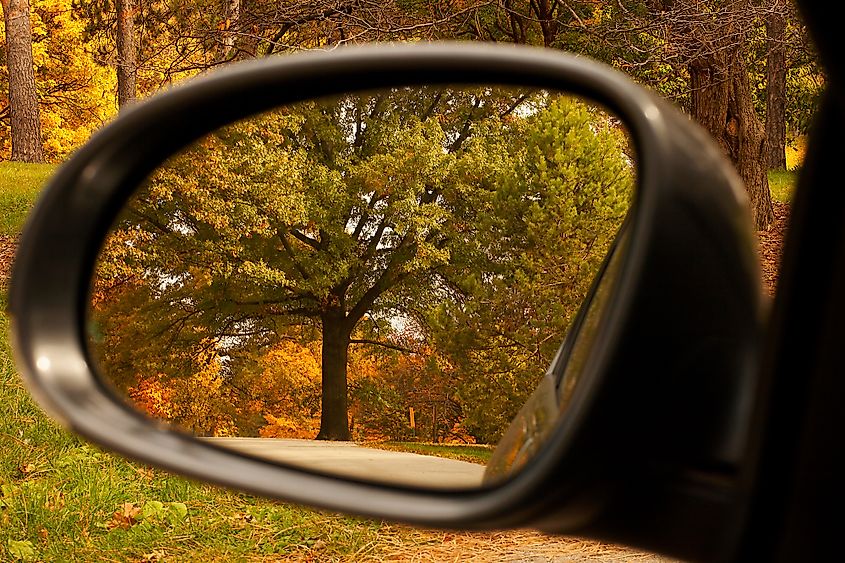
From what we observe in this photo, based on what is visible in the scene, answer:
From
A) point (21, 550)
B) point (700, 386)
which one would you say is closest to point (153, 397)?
point (700, 386)

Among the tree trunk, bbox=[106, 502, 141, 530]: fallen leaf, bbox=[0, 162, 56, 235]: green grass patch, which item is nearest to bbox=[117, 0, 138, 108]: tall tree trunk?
bbox=[0, 162, 56, 235]: green grass patch

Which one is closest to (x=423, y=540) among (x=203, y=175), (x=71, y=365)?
(x=203, y=175)

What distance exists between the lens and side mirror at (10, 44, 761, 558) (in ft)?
2.64

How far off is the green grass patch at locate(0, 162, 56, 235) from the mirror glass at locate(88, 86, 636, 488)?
37.4 feet

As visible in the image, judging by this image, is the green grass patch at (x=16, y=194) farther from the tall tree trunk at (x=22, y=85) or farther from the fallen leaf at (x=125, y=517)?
the fallen leaf at (x=125, y=517)

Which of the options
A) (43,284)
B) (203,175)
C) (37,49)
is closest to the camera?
(43,284)

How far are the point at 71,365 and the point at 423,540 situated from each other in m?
5.08

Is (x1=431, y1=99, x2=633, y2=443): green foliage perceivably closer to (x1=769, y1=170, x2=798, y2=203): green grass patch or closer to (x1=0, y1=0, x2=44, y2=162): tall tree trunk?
(x1=769, y1=170, x2=798, y2=203): green grass patch

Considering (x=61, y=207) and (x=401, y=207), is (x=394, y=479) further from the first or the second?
(x=401, y=207)

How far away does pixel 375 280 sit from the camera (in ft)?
7.19

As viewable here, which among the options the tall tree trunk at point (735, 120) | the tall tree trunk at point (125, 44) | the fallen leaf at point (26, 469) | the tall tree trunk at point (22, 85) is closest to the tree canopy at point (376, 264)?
the fallen leaf at point (26, 469)

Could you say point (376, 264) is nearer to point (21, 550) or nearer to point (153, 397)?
point (153, 397)

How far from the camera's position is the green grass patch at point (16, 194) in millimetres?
14781

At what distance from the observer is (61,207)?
1204 mm
